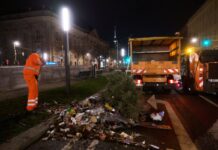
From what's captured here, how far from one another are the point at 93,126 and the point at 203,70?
6380 millimetres

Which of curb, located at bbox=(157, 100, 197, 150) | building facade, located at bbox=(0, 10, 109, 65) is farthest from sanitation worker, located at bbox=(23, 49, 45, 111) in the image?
building facade, located at bbox=(0, 10, 109, 65)

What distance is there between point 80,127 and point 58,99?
13.0ft

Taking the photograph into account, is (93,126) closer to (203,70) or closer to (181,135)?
(181,135)

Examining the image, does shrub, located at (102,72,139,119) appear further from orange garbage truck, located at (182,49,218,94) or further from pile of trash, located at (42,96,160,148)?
orange garbage truck, located at (182,49,218,94)

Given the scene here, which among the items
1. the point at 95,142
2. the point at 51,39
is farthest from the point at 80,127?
the point at 51,39

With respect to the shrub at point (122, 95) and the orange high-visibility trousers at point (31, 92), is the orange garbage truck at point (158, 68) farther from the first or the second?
the orange high-visibility trousers at point (31, 92)

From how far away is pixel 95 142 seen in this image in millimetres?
4609

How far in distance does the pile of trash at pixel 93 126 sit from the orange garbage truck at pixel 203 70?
16.8ft

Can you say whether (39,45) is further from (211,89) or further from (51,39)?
(211,89)

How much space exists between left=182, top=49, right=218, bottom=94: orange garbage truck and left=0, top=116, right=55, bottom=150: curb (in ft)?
22.5

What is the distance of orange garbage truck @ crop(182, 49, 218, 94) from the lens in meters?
9.48

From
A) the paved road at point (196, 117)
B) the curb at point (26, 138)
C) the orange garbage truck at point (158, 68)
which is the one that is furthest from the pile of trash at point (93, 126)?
the orange garbage truck at point (158, 68)

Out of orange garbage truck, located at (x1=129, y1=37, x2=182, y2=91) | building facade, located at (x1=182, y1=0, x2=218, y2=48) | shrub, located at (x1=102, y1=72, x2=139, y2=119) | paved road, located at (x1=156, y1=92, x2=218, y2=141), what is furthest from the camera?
building facade, located at (x1=182, y1=0, x2=218, y2=48)

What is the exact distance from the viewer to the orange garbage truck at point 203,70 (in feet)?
31.1
